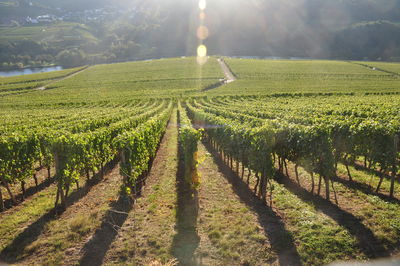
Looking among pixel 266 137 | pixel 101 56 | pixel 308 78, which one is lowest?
pixel 266 137

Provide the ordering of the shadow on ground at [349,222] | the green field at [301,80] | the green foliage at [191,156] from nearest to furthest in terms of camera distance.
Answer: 1. the shadow on ground at [349,222]
2. the green foliage at [191,156]
3. the green field at [301,80]

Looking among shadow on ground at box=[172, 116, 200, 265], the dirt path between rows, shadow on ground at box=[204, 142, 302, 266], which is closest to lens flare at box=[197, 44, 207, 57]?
the dirt path between rows

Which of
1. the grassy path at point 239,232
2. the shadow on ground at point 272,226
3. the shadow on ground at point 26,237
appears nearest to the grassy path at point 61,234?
the shadow on ground at point 26,237

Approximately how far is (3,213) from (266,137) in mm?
11487

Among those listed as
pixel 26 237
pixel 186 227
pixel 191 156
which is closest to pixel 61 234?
pixel 26 237

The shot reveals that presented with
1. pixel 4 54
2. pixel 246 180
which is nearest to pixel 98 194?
pixel 246 180

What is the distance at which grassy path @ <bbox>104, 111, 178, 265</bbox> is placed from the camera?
7172 mm

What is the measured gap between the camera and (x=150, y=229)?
27.6ft

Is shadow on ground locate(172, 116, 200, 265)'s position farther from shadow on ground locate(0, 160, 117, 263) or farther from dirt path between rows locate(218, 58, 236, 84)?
dirt path between rows locate(218, 58, 236, 84)

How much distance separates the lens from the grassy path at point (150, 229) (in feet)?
23.5

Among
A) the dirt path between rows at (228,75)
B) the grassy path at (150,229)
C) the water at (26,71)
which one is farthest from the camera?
the water at (26,71)

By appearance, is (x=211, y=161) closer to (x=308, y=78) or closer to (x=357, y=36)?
(x=308, y=78)

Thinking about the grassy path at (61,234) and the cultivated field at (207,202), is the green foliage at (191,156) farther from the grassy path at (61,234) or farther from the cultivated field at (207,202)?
the grassy path at (61,234)

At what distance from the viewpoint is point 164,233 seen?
26.8ft
